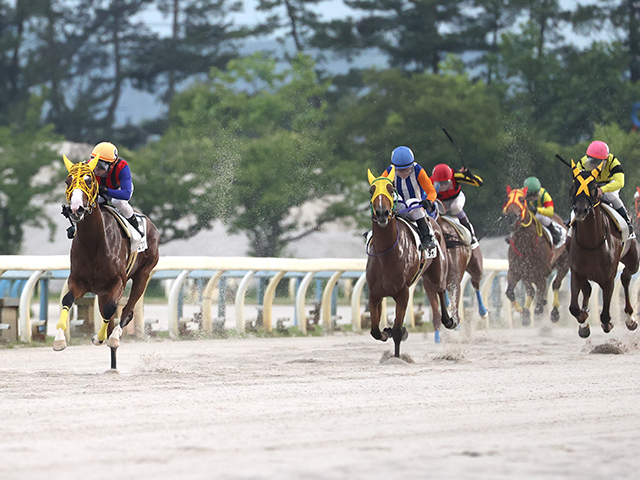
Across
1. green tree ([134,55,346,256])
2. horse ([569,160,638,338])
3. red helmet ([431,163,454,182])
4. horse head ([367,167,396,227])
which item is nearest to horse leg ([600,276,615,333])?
horse ([569,160,638,338])

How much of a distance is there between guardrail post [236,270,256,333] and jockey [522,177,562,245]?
174 inches

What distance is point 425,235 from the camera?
1036cm

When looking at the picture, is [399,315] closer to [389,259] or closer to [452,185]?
[389,259]

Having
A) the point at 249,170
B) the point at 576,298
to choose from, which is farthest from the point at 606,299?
the point at 249,170

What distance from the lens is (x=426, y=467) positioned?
176 inches

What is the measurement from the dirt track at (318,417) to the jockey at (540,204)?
4.91 metres

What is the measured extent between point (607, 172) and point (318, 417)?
253 inches

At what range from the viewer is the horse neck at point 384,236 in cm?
955

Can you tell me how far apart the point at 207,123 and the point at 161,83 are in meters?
11.9

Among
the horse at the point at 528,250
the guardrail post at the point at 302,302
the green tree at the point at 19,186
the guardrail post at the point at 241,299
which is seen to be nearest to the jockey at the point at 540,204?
the horse at the point at 528,250

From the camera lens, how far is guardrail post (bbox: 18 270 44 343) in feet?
38.1

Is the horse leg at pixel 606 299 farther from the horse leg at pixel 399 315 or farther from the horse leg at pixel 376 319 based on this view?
the horse leg at pixel 376 319

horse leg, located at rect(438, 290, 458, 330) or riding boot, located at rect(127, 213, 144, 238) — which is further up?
riding boot, located at rect(127, 213, 144, 238)

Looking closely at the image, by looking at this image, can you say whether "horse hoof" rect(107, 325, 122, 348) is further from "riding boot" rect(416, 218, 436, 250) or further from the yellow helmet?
"riding boot" rect(416, 218, 436, 250)
